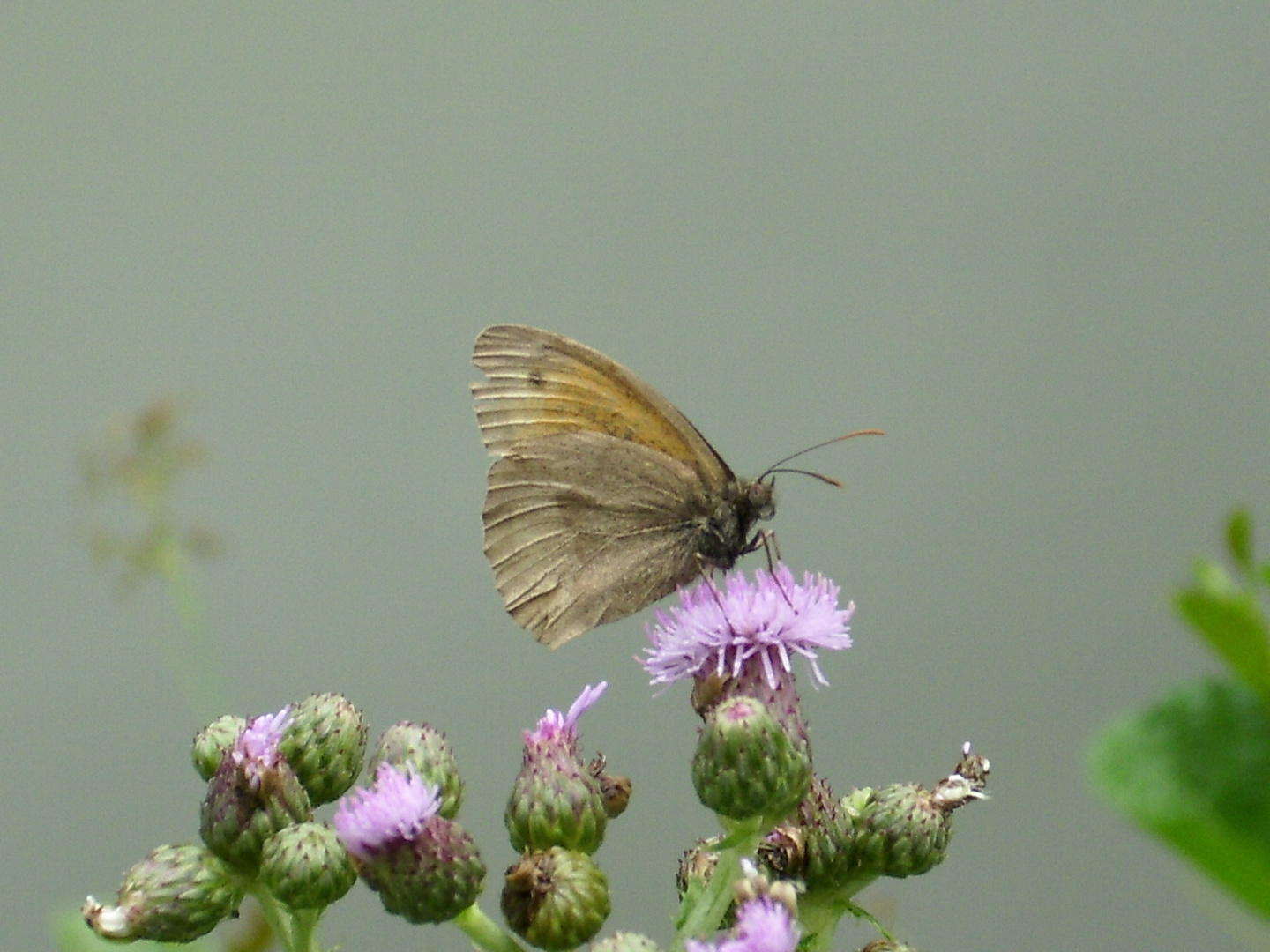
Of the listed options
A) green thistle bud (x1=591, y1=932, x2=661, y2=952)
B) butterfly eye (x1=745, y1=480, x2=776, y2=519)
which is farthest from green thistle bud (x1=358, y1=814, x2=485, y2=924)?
butterfly eye (x1=745, y1=480, x2=776, y2=519)

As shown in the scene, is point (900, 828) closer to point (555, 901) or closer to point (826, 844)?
point (826, 844)

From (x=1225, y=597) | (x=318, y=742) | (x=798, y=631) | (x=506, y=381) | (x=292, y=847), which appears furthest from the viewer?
(x=506, y=381)

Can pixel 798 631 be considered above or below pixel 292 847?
above

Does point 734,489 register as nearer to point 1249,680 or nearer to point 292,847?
point 292,847

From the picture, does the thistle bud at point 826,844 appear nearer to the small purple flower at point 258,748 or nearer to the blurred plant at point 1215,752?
the small purple flower at point 258,748

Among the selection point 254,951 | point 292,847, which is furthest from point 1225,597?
point 254,951

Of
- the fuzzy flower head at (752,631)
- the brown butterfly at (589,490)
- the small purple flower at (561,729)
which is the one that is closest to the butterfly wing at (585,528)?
the brown butterfly at (589,490)

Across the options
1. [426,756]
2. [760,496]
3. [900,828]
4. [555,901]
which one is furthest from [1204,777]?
[760,496]
